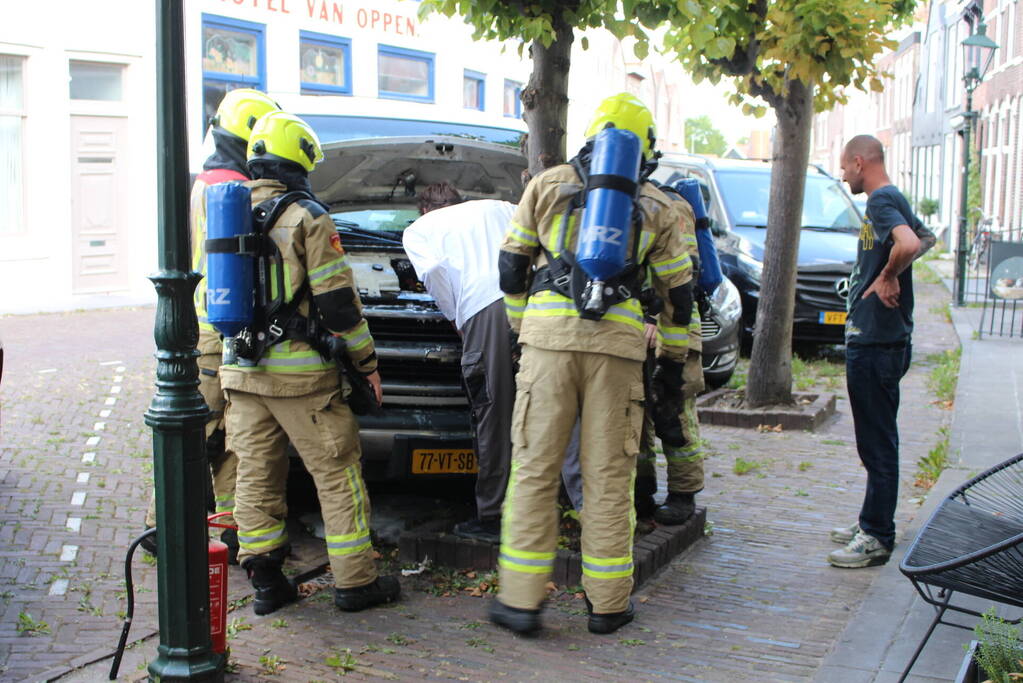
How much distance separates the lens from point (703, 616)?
15.3 feet

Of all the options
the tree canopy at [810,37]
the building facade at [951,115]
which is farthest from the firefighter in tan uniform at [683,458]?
the building facade at [951,115]

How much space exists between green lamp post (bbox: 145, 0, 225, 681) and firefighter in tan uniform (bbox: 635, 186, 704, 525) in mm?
2478

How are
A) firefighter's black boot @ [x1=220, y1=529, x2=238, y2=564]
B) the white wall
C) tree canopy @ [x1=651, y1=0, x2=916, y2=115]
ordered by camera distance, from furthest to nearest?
1. the white wall
2. tree canopy @ [x1=651, y1=0, x2=916, y2=115]
3. firefighter's black boot @ [x1=220, y1=529, x2=238, y2=564]

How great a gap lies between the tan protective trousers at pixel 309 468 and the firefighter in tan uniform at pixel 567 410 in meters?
0.61

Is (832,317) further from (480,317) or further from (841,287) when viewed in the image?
(480,317)

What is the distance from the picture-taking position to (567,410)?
14.5ft

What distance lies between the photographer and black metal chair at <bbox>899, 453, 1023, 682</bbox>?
305 centimetres

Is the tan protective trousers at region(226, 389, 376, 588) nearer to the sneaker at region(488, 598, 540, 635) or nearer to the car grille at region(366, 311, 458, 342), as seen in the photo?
the sneaker at region(488, 598, 540, 635)

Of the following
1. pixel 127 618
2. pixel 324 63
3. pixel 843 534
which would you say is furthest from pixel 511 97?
pixel 127 618

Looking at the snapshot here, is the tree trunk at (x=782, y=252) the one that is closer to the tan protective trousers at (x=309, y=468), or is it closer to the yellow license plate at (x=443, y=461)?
the yellow license plate at (x=443, y=461)

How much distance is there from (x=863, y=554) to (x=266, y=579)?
267 cm

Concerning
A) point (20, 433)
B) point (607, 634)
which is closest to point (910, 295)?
point (607, 634)

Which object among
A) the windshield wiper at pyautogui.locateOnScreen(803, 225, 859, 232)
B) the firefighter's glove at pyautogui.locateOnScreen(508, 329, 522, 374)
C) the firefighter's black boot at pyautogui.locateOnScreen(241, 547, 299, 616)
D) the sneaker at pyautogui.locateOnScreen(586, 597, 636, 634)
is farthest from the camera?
the windshield wiper at pyautogui.locateOnScreen(803, 225, 859, 232)

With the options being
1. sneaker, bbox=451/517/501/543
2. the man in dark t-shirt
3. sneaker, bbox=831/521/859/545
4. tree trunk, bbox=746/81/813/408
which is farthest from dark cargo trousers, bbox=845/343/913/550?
tree trunk, bbox=746/81/813/408
